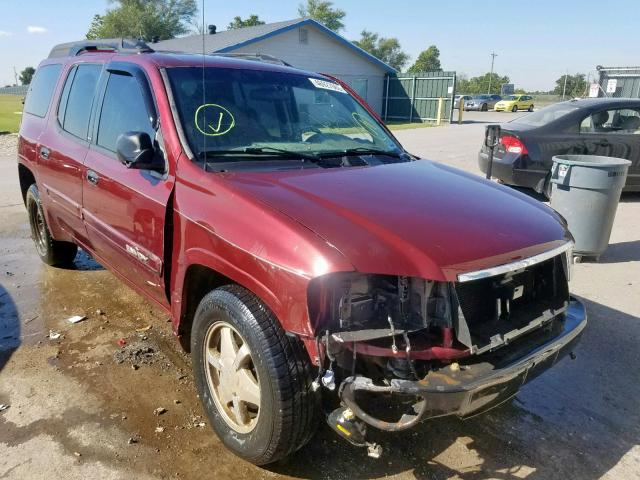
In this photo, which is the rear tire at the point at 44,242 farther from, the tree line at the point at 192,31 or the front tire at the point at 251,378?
the tree line at the point at 192,31

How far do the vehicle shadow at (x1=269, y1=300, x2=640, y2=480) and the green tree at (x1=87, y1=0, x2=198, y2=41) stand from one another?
2024 inches

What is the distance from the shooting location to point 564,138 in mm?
8102

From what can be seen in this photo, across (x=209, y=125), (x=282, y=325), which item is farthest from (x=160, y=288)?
(x=282, y=325)

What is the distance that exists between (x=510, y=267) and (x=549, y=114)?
6999mm

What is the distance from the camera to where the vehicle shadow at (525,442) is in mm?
2750

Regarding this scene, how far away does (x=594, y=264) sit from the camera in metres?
5.91

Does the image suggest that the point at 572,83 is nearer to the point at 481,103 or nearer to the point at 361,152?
the point at 481,103

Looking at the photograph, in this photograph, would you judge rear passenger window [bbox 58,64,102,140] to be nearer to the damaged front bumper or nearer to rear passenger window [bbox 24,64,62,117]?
A: rear passenger window [bbox 24,64,62,117]

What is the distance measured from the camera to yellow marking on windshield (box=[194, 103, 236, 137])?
123 inches

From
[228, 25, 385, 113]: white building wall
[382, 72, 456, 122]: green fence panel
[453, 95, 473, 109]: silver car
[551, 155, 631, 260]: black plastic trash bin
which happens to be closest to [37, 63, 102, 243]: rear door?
[551, 155, 631, 260]: black plastic trash bin

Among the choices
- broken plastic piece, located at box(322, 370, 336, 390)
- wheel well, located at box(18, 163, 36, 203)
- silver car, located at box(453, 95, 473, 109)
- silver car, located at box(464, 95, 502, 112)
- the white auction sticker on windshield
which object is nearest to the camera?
broken plastic piece, located at box(322, 370, 336, 390)

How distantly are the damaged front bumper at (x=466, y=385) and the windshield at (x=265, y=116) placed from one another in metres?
1.58

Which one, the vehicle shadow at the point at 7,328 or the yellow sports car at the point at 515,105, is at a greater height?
the yellow sports car at the point at 515,105

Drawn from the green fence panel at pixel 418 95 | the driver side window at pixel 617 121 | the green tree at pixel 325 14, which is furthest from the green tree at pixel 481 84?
the driver side window at pixel 617 121
